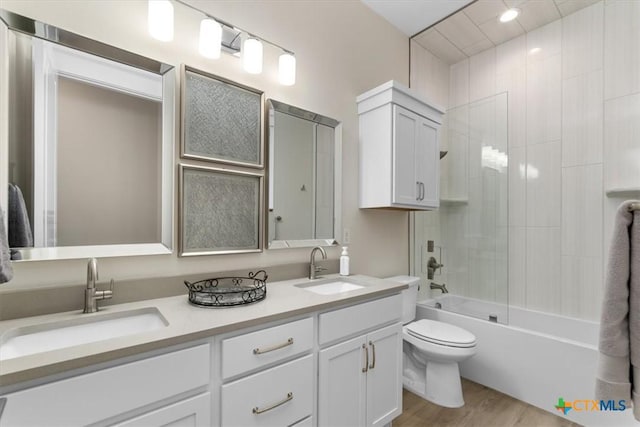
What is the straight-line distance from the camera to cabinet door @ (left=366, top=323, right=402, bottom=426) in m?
1.50

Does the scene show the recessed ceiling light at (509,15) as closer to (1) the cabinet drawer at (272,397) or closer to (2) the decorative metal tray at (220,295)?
(2) the decorative metal tray at (220,295)

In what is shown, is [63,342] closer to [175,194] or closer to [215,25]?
[175,194]

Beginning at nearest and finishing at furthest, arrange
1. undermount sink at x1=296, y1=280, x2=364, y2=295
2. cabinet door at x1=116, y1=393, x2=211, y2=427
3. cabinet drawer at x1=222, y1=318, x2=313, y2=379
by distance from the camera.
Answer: cabinet door at x1=116, y1=393, x2=211, y2=427 → cabinet drawer at x1=222, y1=318, x2=313, y2=379 → undermount sink at x1=296, y1=280, x2=364, y2=295

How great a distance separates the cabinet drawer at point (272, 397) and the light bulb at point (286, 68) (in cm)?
144

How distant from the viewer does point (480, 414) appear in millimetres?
1863

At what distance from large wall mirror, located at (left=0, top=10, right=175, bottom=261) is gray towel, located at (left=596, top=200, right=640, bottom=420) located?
5.21 feet

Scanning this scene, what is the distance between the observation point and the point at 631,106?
2.10m

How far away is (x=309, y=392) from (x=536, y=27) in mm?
3265

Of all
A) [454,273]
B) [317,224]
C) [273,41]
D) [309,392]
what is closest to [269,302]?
[309,392]

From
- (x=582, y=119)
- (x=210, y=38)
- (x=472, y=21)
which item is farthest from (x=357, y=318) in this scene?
(x=472, y=21)

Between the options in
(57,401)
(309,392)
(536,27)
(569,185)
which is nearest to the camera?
(57,401)

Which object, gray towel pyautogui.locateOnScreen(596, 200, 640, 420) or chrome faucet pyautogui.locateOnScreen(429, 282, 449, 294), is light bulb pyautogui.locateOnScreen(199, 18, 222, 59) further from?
chrome faucet pyautogui.locateOnScreen(429, 282, 449, 294)

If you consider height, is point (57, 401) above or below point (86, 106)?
below

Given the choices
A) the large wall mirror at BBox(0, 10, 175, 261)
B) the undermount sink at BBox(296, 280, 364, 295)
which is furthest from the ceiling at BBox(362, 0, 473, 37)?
the undermount sink at BBox(296, 280, 364, 295)
